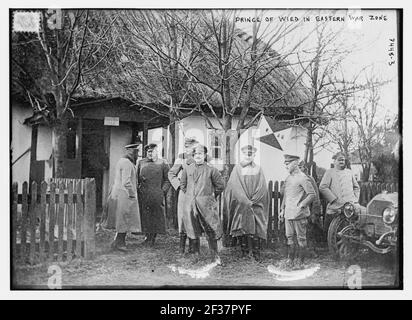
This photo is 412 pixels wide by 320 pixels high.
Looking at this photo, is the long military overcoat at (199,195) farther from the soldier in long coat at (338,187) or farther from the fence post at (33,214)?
the fence post at (33,214)

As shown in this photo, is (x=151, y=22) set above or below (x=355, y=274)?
above

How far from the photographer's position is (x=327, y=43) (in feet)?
21.4

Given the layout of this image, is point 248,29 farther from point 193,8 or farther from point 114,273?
point 114,273

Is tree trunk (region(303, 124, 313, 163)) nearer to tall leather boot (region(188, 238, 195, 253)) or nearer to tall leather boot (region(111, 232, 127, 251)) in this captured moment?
tall leather boot (region(188, 238, 195, 253))

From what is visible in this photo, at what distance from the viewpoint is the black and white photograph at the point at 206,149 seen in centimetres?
641

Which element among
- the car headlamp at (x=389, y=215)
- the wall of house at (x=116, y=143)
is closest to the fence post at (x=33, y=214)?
the wall of house at (x=116, y=143)

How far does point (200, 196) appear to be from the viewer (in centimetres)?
655

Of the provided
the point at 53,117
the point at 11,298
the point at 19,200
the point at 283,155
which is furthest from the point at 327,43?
the point at 11,298

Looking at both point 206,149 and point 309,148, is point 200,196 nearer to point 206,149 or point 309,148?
point 206,149

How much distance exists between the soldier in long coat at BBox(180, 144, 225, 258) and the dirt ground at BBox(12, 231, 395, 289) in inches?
7.7

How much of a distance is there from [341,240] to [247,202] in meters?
1.27

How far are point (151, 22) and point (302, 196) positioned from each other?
2835 millimetres

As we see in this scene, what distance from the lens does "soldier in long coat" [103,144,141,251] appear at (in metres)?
6.50
